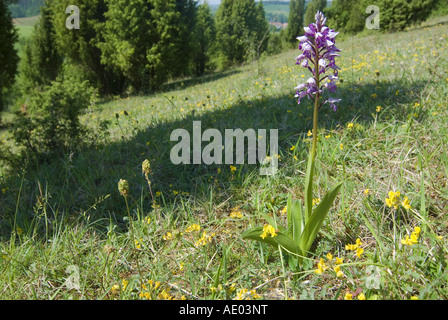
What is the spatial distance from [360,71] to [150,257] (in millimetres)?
4774

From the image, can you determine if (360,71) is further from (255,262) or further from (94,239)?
(94,239)

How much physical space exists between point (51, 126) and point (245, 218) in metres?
3.21

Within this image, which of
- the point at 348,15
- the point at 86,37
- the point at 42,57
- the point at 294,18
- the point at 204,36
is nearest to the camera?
the point at 86,37

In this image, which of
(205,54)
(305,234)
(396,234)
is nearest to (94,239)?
(305,234)

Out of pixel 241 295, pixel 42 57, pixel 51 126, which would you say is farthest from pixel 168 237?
pixel 42 57

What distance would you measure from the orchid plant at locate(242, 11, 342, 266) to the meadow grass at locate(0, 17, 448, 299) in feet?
0.48

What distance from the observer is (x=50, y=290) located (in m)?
1.64

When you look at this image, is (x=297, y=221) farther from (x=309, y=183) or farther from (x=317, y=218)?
(x=309, y=183)

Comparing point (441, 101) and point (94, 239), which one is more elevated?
point (441, 101)

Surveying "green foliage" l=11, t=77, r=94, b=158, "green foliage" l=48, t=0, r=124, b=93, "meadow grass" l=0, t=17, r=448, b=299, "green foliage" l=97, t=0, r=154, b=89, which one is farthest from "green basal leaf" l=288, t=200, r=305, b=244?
"green foliage" l=48, t=0, r=124, b=93

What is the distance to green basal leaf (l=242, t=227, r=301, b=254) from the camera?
1.44 meters

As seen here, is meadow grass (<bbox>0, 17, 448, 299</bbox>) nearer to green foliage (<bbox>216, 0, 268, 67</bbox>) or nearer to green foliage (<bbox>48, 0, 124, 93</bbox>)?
green foliage (<bbox>48, 0, 124, 93</bbox>)

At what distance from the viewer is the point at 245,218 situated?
206 cm
